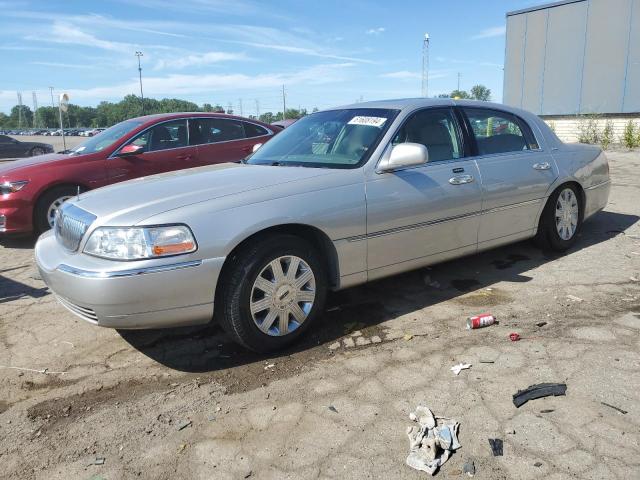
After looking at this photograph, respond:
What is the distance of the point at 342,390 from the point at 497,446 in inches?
33.9

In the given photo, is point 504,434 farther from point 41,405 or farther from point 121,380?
point 41,405

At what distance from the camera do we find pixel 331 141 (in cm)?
406

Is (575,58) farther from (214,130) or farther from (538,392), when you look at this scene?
(538,392)

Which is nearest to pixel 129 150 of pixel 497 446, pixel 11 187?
pixel 11 187

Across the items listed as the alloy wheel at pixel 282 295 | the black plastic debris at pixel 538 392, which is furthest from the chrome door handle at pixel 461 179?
the black plastic debris at pixel 538 392

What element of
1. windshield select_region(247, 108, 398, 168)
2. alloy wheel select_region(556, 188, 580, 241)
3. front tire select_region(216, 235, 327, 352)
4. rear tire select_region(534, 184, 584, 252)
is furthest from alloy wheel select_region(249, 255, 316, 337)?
alloy wheel select_region(556, 188, 580, 241)

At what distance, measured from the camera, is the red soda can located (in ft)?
12.0

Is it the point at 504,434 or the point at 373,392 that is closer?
the point at 504,434

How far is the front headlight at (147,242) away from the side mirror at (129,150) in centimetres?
421

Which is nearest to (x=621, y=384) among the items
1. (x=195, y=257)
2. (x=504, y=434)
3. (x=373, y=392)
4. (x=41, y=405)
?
(x=504, y=434)

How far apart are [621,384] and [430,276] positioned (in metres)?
2.13

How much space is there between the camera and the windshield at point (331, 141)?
383 cm

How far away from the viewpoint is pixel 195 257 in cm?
295

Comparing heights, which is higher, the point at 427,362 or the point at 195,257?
the point at 195,257
